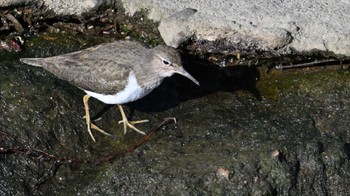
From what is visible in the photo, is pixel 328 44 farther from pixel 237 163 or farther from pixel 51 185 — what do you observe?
pixel 51 185

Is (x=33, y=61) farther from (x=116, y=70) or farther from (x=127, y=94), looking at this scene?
(x=127, y=94)

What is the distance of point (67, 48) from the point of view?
8.90m

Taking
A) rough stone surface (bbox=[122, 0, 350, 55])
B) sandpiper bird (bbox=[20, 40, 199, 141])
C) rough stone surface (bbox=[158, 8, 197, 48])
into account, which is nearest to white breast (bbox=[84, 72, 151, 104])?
sandpiper bird (bbox=[20, 40, 199, 141])

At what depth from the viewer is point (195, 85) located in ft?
28.7

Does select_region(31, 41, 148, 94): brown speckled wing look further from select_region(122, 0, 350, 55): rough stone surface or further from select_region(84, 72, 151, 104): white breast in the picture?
select_region(122, 0, 350, 55): rough stone surface

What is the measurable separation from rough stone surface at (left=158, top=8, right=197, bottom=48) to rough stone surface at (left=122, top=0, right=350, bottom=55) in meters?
0.08

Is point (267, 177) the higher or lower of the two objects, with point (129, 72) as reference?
lower

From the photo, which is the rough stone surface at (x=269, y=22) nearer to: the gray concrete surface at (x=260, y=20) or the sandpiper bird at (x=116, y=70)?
the gray concrete surface at (x=260, y=20)

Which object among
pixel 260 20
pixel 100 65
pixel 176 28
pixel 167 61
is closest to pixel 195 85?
pixel 176 28

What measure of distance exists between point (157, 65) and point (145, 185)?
1.34 meters

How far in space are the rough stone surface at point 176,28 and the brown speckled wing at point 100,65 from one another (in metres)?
0.67

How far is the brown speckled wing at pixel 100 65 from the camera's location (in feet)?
26.1

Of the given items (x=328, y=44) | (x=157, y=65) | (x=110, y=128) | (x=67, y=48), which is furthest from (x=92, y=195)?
(x=328, y=44)

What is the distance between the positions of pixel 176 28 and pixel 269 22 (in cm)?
108
